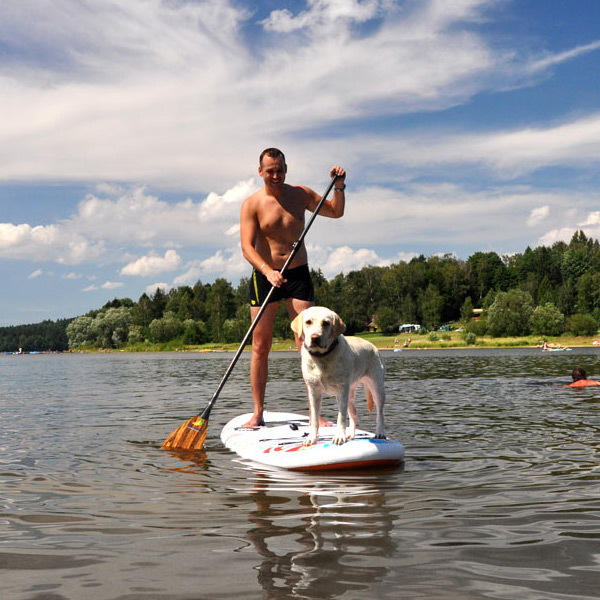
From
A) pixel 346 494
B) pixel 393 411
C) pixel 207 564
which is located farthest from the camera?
pixel 393 411

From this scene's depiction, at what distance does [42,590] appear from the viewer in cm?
356

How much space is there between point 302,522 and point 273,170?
5.15 meters

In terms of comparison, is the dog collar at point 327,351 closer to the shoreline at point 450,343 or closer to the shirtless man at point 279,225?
the shirtless man at point 279,225

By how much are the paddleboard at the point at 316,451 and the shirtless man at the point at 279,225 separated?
3.29ft

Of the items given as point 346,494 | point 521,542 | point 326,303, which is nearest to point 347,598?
point 521,542

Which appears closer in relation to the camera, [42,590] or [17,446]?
[42,590]

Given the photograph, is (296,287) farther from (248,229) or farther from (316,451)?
(316,451)

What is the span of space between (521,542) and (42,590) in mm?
2919

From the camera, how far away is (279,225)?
29.2 feet

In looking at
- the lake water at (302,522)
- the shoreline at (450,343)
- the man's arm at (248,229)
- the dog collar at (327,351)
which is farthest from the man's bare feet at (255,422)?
the shoreline at (450,343)

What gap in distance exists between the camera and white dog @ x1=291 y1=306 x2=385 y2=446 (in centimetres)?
659

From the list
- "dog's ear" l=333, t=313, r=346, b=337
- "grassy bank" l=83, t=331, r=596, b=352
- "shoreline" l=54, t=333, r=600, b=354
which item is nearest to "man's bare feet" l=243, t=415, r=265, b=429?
"dog's ear" l=333, t=313, r=346, b=337

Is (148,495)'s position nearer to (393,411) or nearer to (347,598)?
(347,598)

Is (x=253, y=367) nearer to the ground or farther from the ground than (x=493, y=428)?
farther from the ground
